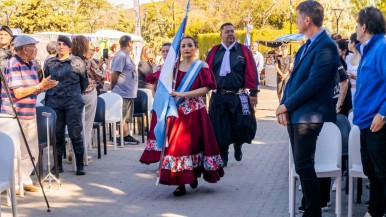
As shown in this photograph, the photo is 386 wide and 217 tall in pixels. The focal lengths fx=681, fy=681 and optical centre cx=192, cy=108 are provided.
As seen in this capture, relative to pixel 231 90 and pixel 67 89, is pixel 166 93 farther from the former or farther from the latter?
pixel 231 90

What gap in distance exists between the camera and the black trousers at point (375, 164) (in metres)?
5.85

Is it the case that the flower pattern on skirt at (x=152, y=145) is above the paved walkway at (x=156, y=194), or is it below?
above

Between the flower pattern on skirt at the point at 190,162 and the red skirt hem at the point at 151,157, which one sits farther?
the red skirt hem at the point at 151,157

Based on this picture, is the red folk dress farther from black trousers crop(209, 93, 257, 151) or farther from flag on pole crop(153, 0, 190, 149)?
black trousers crop(209, 93, 257, 151)

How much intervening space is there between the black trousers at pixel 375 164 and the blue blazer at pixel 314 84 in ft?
1.28

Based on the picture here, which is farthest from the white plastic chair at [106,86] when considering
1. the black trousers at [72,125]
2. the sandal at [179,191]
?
the sandal at [179,191]

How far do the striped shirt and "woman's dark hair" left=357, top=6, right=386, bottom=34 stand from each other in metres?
4.05

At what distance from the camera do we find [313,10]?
597 cm

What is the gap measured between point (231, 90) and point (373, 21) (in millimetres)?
4108

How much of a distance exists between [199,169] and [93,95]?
307 centimetres

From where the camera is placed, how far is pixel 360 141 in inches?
248

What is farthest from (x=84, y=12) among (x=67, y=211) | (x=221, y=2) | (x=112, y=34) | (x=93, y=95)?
(x=67, y=211)

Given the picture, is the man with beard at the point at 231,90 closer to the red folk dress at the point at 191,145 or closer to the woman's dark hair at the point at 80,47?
the red folk dress at the point at 191,145

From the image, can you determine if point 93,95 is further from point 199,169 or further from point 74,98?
point 199,169
